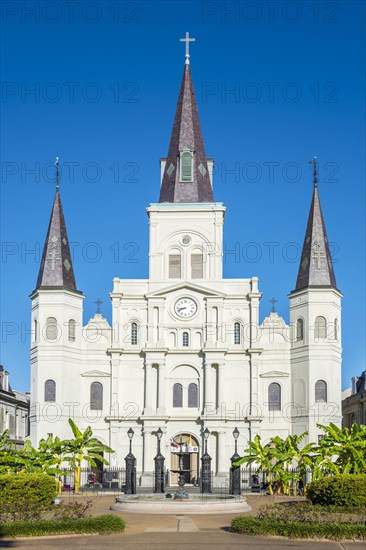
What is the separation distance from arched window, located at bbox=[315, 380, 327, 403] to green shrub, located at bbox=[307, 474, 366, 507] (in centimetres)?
2856

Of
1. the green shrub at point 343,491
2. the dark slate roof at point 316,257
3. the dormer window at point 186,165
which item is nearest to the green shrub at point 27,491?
the green shrub at point 343,491

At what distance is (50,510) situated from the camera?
112 feet

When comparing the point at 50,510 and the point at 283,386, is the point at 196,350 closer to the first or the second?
the point at 283,386

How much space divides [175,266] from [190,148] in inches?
376

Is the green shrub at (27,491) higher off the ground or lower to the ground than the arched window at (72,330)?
lower

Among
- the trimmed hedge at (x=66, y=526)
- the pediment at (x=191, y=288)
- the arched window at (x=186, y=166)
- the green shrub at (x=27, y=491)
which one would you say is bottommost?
the trimmed hedge at (x=66, y=526)

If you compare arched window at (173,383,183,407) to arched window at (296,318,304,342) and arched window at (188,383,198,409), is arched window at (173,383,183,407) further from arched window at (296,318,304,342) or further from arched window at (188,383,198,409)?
arched window at (296,318,304,342)

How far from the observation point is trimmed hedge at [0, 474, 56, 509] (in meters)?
35.4

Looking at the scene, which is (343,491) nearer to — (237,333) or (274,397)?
(274,397)

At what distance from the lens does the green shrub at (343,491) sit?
3416 cm

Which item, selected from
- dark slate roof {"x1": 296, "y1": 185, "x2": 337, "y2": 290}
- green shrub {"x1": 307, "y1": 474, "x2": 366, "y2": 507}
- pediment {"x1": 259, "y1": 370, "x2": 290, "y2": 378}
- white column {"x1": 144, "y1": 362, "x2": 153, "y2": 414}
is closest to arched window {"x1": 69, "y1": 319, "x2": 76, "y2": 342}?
white column {"x1": 144, "y1": 362, "x2": 153, "y2": 414}

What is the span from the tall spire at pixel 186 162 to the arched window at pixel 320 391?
15.9 metres

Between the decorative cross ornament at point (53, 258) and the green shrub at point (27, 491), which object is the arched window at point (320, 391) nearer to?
the decorative cross ornament at point (53, 258)

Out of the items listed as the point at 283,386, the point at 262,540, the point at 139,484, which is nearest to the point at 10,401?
the point at 139,484
